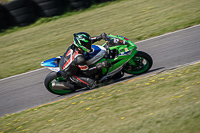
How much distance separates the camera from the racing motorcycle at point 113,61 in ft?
20.2

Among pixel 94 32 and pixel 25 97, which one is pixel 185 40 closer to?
pixel 94 32

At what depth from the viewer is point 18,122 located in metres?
5.57

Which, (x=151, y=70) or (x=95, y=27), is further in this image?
(x=95, y=27)

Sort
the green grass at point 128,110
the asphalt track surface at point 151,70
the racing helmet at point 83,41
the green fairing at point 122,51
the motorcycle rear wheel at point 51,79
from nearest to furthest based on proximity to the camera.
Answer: the green grass at point 128,110 → the racing helmet at point 83,41 → the green fairing at point 122,51 → the motorcycle rear wheel at point 51,79 → the asphalt track surface at point 151,70

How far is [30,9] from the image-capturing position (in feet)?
46.2

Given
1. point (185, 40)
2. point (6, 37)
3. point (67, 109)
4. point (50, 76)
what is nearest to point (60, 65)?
point (50, 76)

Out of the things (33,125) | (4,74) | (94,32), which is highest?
(94,32)

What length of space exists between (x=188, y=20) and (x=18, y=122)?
8635 millimetres

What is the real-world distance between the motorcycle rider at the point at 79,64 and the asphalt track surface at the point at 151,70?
80 cm

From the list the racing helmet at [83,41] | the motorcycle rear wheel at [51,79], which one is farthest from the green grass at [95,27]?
the racing helmet at [83,41]

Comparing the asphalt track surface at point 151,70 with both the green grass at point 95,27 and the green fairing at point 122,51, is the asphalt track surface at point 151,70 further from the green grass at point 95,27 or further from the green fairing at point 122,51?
the green fairing at point 122,51

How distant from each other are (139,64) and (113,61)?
32.3 inches

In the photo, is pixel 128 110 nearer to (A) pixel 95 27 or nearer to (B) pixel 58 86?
(B) pixel 58 86

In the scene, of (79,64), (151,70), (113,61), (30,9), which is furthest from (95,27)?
(79,64)
